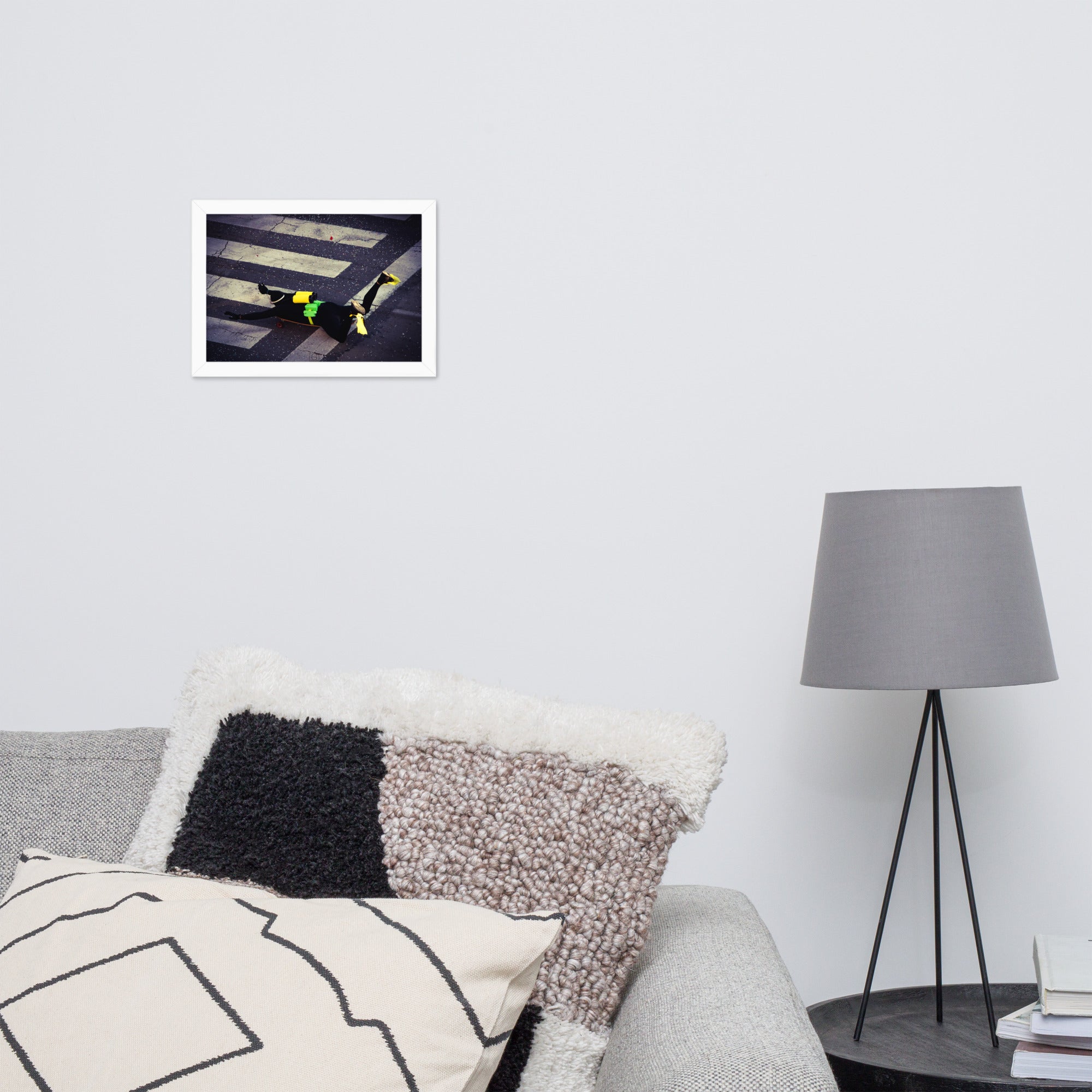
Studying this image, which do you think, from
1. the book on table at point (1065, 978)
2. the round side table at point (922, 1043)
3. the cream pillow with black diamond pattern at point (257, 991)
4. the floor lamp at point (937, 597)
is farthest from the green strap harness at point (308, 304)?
the book on table at point (1065, 978)

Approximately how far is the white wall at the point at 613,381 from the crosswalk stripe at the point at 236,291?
0.07 meters

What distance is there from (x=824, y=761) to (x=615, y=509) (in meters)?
0.62

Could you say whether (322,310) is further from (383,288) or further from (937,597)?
(937,597)

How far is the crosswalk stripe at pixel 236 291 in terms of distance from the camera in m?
1.85

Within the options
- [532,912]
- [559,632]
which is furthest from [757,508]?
[532,912]

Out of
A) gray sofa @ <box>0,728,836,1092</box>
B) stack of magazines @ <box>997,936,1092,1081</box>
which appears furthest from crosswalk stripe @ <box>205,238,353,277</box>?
stack of magazines @ <box>997,936,1092,1081</box>

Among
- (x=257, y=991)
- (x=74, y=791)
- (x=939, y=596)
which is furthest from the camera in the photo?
Result: (x=939, y=596)

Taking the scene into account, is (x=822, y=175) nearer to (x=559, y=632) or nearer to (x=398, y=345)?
(x=398, y=345)

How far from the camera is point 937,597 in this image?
128cm

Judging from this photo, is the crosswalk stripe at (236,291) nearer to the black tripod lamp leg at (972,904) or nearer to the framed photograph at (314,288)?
the framed photograph at (314,288)

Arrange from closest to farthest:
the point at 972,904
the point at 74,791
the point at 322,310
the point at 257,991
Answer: the point at 257,991 < the point at 74,791 < the point at 972,904 < the point at 322,310

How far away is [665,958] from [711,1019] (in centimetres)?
15

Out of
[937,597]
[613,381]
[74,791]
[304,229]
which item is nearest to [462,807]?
A: [74,791]

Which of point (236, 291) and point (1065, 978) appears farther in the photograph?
point (236, 291)
